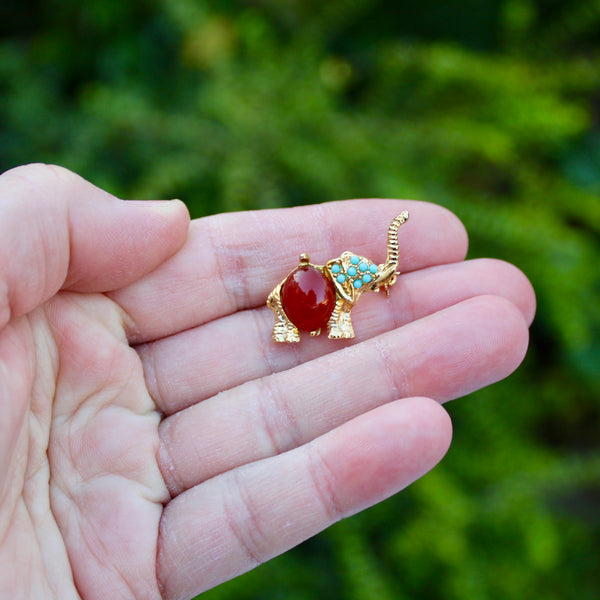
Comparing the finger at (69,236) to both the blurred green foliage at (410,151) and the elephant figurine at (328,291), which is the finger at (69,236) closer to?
the elephant figurine at (328,291)

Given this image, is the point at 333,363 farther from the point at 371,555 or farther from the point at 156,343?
the point at 371,555

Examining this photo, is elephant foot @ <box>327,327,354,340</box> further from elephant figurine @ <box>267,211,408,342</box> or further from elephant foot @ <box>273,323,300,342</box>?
elephant foot @ <box>273,323,300,342</box>

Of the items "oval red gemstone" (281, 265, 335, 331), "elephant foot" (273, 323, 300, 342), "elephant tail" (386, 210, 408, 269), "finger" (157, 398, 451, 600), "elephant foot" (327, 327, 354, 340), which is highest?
"elephant tail" (386, 210, 408, 269)

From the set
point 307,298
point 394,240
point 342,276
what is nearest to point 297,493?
point 307,298

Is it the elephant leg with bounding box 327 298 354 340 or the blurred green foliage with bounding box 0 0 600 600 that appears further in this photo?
the blurred green foliage with bounding box 0 0 600 600

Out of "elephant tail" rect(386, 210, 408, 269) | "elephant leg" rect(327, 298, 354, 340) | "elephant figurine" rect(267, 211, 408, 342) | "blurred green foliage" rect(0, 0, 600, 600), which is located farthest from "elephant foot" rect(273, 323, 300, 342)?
"blurred green foliage" rect(0, 0, 600, 600)

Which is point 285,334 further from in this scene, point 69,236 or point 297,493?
point 69,236

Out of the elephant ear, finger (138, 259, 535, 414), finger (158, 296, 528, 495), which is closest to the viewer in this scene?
finger (158, 296, 528, 495)

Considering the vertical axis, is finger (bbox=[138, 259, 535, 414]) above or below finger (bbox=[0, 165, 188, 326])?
below
